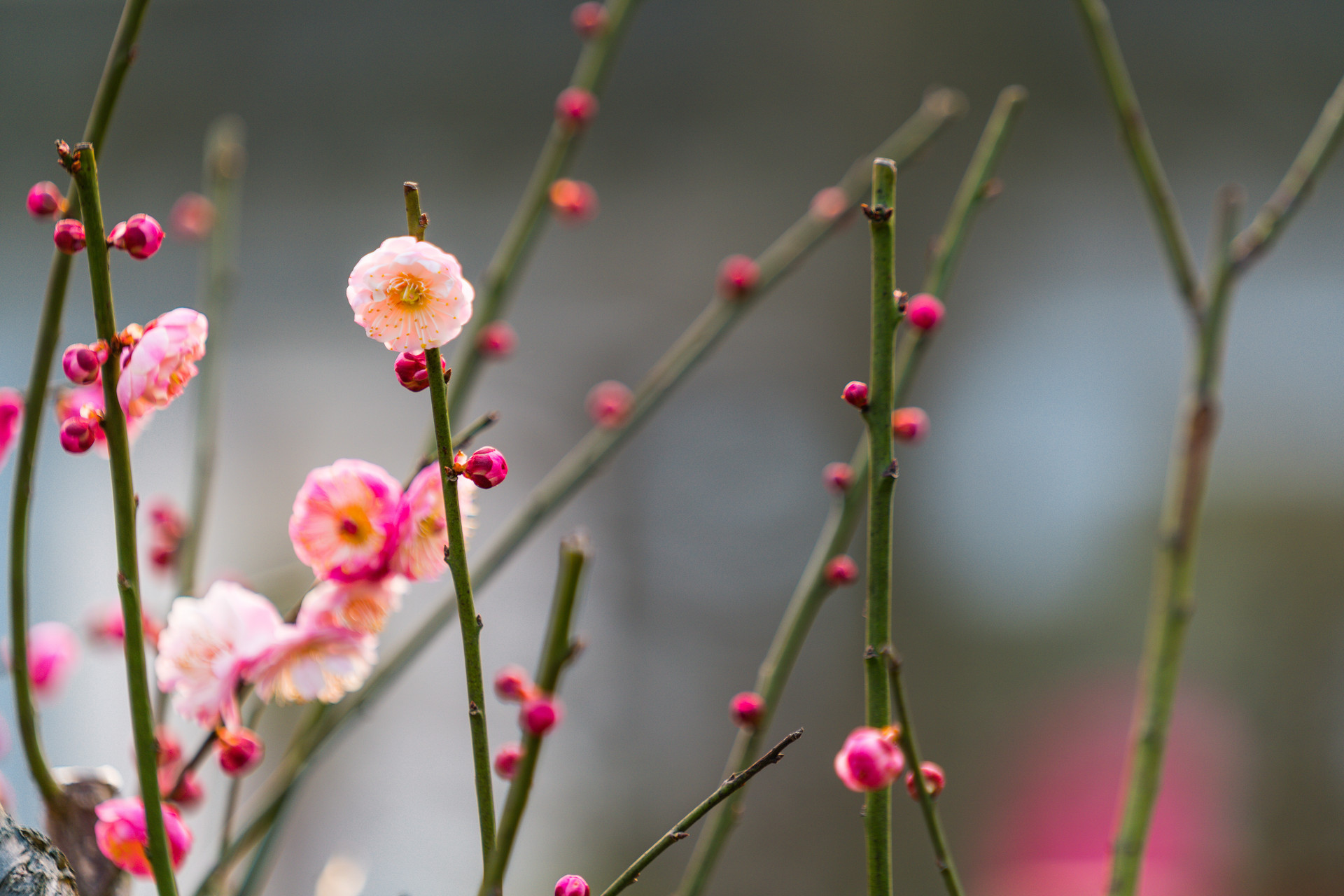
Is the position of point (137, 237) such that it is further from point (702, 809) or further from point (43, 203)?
point (702, 809)

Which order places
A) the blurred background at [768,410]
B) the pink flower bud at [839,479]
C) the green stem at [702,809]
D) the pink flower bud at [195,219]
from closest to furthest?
the green stem at [702,809] < the pink flower bud at [839,479] < the pink flower bud at [195,219] < the blurred background at [768,410]

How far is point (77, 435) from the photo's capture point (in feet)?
0.63

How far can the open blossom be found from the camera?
0.21 meters

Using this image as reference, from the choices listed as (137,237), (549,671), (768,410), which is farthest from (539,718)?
(768,410)

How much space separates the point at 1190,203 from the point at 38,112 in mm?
1385

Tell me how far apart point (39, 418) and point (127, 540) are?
0.06 metres

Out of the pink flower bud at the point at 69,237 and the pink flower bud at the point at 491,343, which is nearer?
the pink flower bud at the point at 69,237

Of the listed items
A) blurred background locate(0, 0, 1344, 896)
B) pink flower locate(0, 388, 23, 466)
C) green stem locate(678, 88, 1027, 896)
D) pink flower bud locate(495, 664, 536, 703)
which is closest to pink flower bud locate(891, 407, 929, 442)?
green stem locate(678, 88, 1027, 896)

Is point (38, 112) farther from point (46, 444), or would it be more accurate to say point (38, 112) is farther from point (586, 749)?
point (586, 749)

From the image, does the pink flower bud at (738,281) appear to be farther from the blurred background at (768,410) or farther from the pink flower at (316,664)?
the blurred background at (768,410)

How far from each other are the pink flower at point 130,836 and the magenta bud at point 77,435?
0.07 metres

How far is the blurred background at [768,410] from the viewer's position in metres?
1.09

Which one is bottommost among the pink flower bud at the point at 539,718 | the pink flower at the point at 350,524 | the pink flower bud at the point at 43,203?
the pink flower bud at the point at 539,718

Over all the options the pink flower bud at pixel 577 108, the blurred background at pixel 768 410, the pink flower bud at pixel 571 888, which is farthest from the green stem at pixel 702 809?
the blurred background at pixel 768 410
